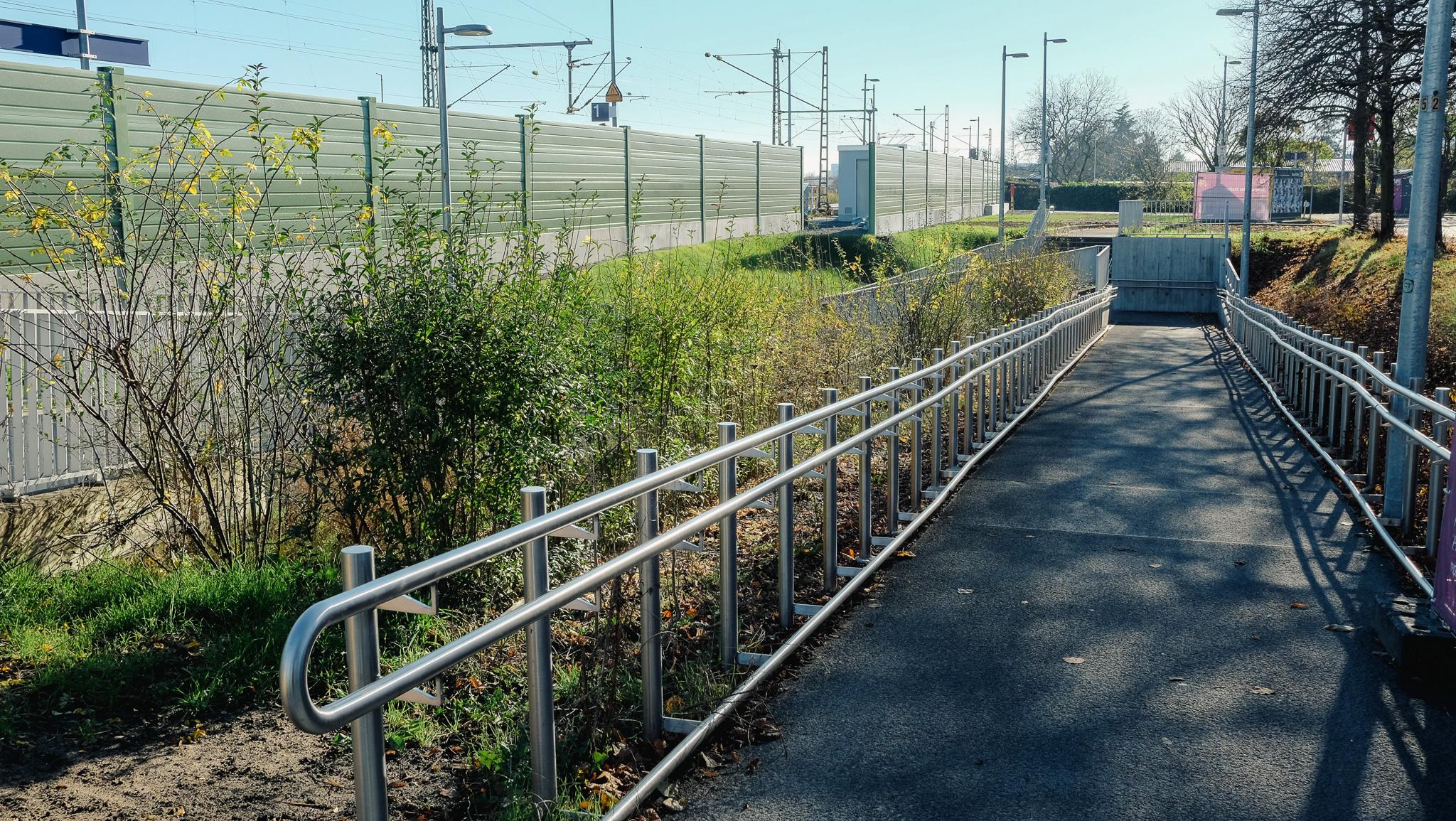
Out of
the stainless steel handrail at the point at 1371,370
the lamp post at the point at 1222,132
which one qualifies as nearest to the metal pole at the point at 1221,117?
the lamp post at the point at 1222,132

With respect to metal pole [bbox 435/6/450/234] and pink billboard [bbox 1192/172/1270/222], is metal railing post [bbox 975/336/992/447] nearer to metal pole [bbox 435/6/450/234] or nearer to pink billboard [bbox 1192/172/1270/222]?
metal pole [bbox 435/6/450/234]

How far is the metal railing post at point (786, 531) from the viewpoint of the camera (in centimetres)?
566

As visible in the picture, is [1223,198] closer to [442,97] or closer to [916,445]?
[442,97]

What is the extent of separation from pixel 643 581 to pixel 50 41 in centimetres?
1637

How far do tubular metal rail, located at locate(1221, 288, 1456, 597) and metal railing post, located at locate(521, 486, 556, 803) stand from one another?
4.69 metres

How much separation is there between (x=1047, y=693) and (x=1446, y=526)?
188 centimetres

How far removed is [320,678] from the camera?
5289 mm

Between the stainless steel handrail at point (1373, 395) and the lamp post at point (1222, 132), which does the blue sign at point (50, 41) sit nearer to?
the stainless steel handrail at point (1373, 395)

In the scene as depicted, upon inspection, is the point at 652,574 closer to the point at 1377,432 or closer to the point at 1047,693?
the point at 1047,693

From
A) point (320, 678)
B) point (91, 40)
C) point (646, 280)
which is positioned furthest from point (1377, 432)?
point (91, 40)

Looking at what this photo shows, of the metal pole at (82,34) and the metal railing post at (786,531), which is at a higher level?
the metal pole at (82,34)

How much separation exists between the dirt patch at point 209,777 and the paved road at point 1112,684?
1113 mm

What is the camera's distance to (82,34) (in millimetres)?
16422

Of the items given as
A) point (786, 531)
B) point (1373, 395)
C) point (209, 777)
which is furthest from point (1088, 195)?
point (209, 777)
